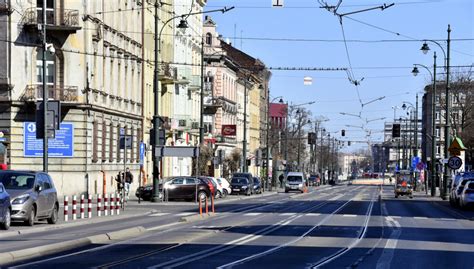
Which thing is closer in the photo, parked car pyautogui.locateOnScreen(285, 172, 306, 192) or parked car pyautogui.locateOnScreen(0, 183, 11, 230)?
parked car pyautogui.locateOnScreen(0, 183, 11, 230)

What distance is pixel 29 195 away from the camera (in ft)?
94.7

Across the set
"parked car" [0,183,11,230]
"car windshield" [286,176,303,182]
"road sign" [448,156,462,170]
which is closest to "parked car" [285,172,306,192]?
"car windshield" [286,176,303,182]

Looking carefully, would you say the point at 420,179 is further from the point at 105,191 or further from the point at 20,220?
the point at 20,220

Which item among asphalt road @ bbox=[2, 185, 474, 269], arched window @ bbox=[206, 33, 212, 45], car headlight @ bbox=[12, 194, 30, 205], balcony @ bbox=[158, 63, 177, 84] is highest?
arched window @ bbox=[206, 33, 212, 45]

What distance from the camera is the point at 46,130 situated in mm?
35750

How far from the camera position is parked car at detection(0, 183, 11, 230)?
26672mm

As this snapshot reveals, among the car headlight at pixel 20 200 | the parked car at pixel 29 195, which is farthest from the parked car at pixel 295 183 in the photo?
the car headlight at pixel 20 200

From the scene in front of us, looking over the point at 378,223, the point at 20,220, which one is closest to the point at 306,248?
the point at 20,220

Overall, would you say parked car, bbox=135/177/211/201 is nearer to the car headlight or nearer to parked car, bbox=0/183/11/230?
the car headlight

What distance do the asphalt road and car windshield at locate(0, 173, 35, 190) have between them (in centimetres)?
379

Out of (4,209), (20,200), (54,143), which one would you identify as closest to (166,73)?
(54,143)

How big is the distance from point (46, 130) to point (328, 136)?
147296 millimetres

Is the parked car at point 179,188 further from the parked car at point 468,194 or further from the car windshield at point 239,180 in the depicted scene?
the car windshield at point 239,180

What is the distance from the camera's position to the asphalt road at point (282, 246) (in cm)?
1872
